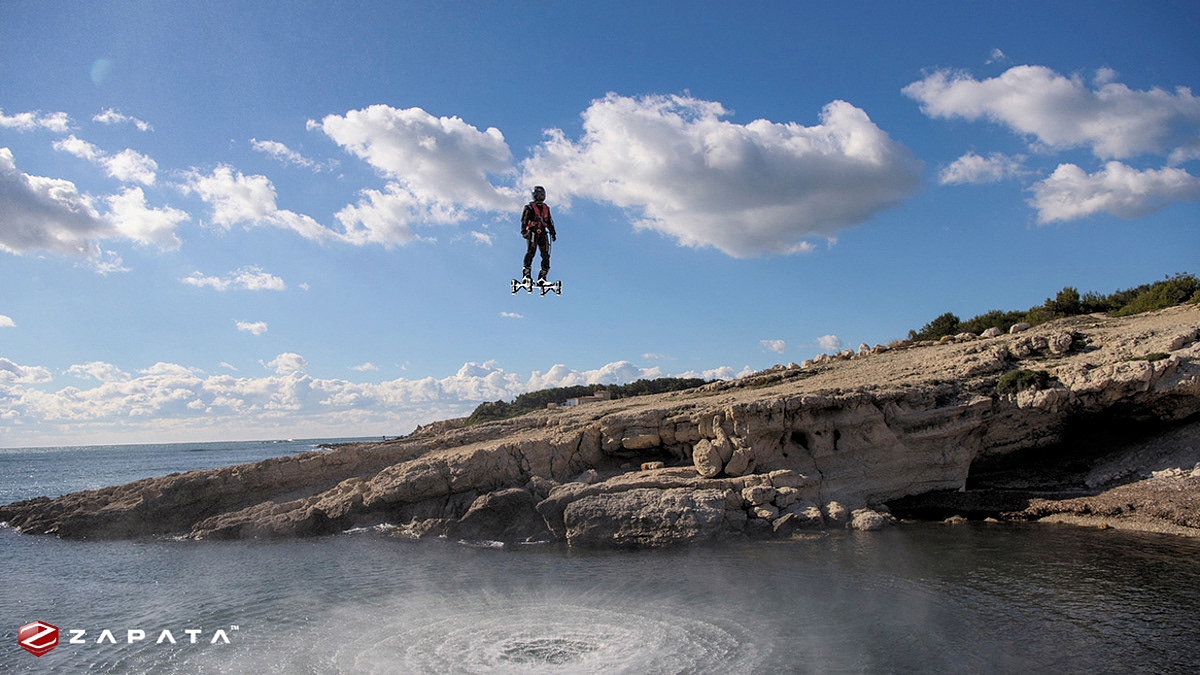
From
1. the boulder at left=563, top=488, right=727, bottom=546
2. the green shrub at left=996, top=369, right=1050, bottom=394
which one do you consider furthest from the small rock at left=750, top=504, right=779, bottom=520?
the green shrub at left=996, top=369, right=1050, bottom=394

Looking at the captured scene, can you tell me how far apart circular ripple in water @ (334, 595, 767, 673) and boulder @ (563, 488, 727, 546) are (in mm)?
5428

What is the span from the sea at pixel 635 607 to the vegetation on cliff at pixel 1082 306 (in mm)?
19444

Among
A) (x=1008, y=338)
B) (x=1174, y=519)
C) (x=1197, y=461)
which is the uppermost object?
(x=1008, y=338)

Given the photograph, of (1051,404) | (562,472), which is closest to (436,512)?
(562,472)

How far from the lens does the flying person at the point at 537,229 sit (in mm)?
11367

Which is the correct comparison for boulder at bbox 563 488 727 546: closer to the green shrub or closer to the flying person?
the flying person

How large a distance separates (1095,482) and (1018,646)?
47.7 ft

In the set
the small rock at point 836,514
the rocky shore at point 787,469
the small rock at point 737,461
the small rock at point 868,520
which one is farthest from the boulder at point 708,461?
the small rock at point 868,520

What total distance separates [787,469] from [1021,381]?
908 cm

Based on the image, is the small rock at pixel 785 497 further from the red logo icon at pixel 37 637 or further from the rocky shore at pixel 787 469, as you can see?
the red logo icon at pixel 37 637

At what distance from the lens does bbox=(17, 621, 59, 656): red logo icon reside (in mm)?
11506

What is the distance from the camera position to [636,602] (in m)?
12.7

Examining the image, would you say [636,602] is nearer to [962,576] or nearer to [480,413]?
[962,576]

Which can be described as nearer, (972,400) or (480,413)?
(972,400)
